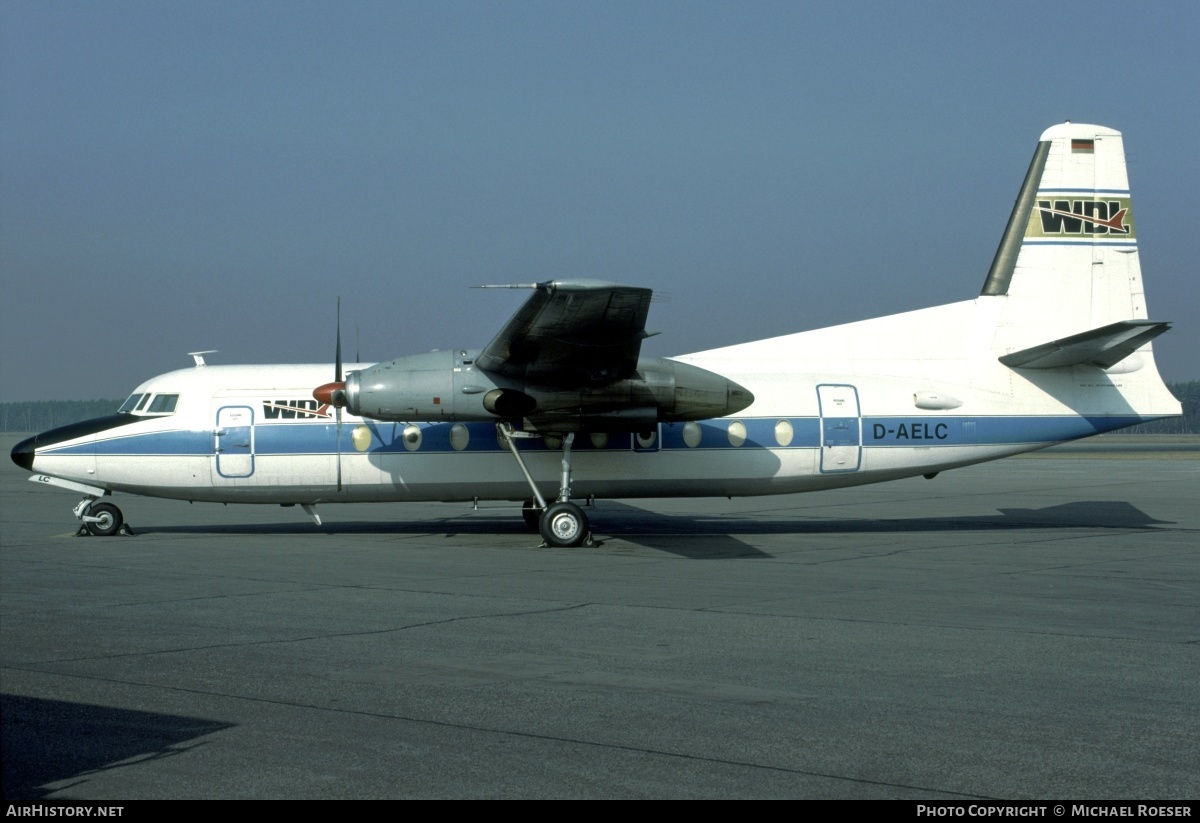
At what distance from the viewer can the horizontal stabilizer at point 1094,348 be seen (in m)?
17.2

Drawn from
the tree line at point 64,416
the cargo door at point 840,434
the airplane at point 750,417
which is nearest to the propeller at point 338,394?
the airplane at point 750,417

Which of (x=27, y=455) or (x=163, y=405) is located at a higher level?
(x=163, y=405)

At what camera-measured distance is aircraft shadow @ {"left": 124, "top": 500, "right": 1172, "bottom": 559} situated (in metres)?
19.8

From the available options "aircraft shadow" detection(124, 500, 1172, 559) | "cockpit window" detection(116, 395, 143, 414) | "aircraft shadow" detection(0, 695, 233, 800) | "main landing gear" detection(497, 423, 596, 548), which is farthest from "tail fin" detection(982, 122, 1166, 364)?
"aircraft shadow" detection(0, 695, 233, 800)

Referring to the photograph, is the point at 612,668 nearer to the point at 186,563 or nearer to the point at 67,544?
the point at 186,563

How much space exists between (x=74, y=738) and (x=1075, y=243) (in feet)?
59.5

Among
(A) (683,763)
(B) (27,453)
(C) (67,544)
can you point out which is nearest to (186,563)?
(C) (67,544)

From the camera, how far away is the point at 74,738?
6355 millimetres

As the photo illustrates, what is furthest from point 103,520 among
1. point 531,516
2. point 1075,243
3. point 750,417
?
point 1075,243

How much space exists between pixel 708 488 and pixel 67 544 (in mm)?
9999

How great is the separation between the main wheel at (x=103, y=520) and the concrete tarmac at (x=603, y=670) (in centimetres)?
120

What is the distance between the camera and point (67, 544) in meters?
17.9

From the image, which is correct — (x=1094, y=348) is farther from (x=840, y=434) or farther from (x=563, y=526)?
(x=563, y=526)

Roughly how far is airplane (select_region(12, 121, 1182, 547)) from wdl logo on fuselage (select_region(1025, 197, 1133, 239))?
34mm
